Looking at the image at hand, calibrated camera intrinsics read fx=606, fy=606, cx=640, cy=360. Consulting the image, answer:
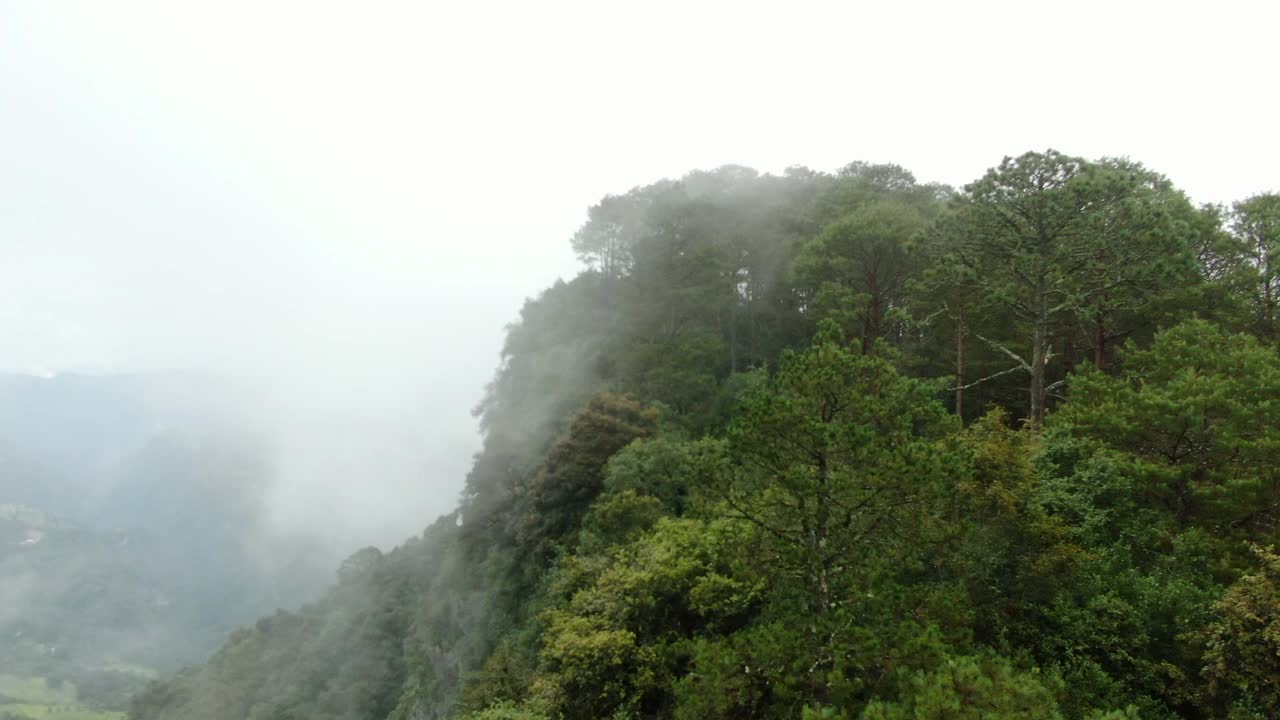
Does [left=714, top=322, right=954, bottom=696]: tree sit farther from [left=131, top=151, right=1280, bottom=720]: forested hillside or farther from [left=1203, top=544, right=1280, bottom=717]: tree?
[left=1203, top=544, right=1280, bottom=717]: tree

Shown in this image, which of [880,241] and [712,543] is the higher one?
[880,241]

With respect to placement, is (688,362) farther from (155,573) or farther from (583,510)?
(155,573)

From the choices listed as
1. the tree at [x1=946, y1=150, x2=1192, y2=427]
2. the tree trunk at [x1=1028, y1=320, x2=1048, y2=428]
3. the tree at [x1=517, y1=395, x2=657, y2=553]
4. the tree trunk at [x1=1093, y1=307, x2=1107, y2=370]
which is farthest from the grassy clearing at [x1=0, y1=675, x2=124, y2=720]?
the tree trunk at [x1=1093, y1=307, x2=1107, y2=370]

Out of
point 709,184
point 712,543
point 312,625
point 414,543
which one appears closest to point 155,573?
point 312,625

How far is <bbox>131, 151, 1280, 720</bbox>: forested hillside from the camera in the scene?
11.0 metres

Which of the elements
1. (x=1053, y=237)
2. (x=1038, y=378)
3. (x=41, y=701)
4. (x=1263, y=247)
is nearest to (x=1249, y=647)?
(x=1038, y=378)

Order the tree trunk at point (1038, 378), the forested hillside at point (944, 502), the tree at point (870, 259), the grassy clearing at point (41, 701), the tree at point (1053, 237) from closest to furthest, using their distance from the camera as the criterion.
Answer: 1. the forested hillside at point (944, 502)
2. the tree at point (1053, 237)
3. the tree trunk at point (1038, 378)
4. the tree at point (870, 259)
5. the grassy clearing at point (41, 701)

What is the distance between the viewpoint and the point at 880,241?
29.6 metres

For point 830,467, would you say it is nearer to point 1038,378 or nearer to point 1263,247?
point 1038,378

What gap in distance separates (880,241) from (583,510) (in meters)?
19.4

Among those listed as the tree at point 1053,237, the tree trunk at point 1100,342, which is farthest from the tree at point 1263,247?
the tree trunk at point 1100,342

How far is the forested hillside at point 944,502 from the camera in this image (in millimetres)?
11047

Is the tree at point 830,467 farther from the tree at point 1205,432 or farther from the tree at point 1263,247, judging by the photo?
the tree at point 1263,247

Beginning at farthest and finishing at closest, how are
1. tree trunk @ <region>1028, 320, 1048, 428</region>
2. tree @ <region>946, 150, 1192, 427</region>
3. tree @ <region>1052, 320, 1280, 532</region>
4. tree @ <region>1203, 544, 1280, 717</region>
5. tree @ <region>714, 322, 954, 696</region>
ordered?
tree trunk @ <region>1028, 320, 1048, 428</region>, tree @ <region>946, 150, 1192, 427</region>, tree @ <region>1052, 320, 1280, 532</region>, tree @ <region>714, 322, 954, 696</region>, tree @ <region>1203, 544, 1280, 717</region>
